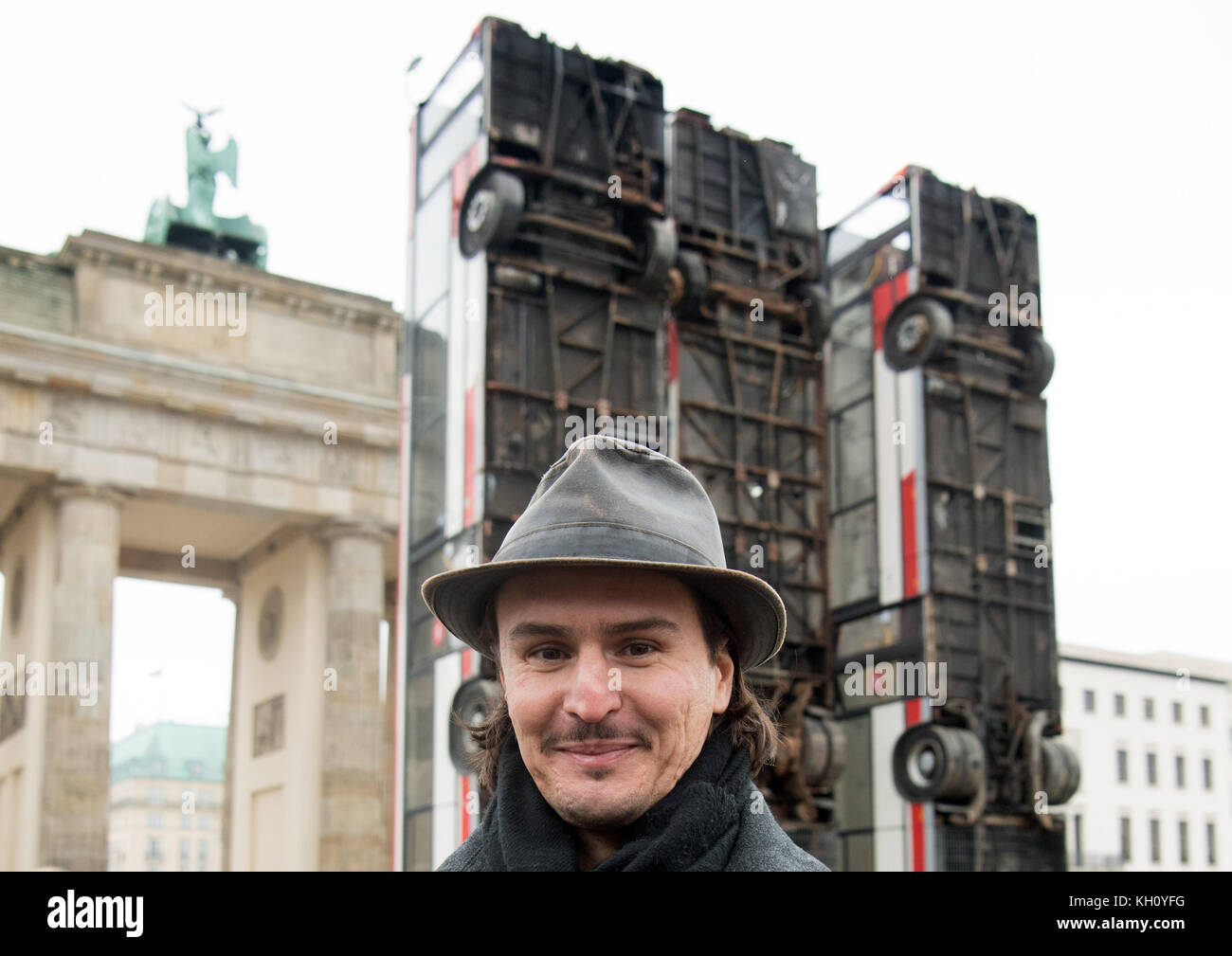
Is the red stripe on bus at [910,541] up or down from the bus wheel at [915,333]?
down

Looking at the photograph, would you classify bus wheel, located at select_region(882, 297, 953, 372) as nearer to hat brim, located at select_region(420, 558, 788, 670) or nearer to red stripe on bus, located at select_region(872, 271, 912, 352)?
red stripe on bus, located at select_region(872, 271, 912, 352)

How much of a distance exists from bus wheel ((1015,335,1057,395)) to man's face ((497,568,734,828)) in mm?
22991

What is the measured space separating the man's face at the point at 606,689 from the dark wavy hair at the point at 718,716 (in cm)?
9

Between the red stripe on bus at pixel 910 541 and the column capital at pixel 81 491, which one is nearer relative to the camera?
the red stripe on bus at pixel 910 541

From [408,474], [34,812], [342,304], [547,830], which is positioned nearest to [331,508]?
[342,304]

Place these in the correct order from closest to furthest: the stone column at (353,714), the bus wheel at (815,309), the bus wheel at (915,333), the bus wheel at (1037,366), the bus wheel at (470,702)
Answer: the bus wheel at (470,702), the bus wheel at (915,333), the bus wheel at (815,309), the bus wheel at (1037,366), the stone column at (353,714)

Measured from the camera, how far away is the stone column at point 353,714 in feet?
105

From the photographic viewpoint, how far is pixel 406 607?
20.8 m

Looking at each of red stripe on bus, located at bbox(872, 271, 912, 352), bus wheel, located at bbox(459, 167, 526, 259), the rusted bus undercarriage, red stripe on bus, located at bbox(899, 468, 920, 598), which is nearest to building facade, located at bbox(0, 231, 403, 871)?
the rusted bus undercarriage

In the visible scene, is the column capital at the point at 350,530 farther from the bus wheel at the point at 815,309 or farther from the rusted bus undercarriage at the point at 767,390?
the bus wheel at the point at 815,309

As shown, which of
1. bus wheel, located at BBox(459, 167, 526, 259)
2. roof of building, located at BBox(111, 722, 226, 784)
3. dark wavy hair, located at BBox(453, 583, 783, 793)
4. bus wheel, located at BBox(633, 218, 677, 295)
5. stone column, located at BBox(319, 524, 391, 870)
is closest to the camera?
dark wavy hair, located at BBox(453, 583, 783, 793)

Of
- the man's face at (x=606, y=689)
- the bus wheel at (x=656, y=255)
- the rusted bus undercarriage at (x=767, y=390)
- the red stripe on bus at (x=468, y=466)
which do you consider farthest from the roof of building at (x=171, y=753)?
the man's face at (x=606, y=689)

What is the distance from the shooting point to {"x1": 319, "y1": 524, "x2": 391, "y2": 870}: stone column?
105 feet

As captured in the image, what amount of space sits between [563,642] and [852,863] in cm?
2185
